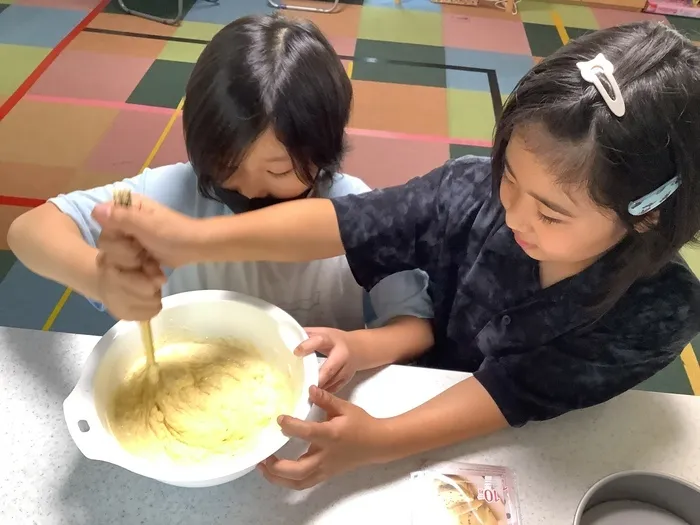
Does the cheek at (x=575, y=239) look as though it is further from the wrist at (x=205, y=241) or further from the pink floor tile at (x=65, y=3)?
the pink floor tile at (x=65, y=3)

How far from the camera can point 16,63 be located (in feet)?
7.70

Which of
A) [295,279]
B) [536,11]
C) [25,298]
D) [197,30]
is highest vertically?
[295,279]

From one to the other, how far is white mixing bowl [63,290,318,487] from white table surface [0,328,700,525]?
56 millimetres

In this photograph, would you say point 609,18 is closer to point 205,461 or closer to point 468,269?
point 468,269

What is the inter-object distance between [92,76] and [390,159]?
1.15m

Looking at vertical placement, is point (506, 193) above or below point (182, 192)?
above

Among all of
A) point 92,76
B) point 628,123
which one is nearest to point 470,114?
point 92,76

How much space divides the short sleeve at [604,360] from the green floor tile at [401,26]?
226 cm

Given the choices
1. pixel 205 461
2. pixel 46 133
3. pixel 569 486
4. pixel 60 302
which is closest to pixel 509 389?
pixel 569 486

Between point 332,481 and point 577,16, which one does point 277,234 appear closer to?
point 332,481

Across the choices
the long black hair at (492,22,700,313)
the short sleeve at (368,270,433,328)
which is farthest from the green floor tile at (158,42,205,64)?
the long black hair at (492,22,700,313)

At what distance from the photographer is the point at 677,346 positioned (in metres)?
0.72

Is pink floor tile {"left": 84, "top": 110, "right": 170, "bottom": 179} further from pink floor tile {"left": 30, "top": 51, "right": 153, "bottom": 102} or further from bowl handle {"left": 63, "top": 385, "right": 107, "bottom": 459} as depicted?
bowl handle {"left": 63, "top": 385, "right": 107, "bottom": 459}

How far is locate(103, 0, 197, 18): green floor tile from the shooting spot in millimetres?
2723
